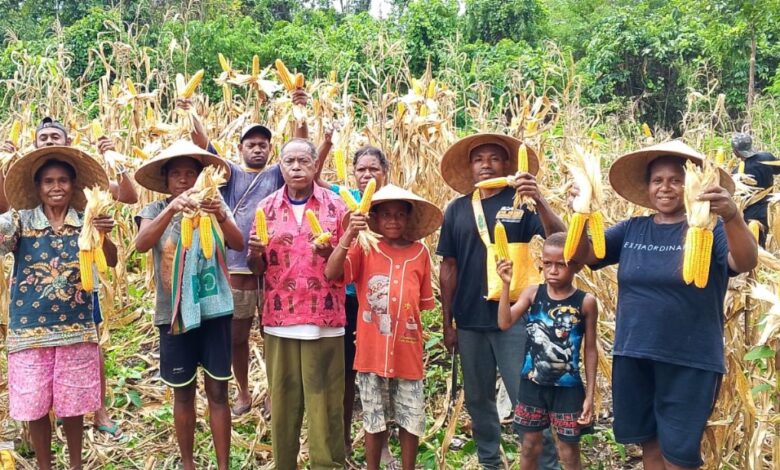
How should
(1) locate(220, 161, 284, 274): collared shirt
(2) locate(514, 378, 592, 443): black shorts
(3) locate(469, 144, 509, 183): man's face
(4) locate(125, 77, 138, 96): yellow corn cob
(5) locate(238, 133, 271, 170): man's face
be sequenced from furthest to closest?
(4) locate(125, 77, 138, 96): yellow corn cob < (5) locate(238, 133, 271, 170): man's face < (1) locate(220, 161, 284, 274): collared shirt < (3) locate(469, 144, 509, 183): man's face < (2) locate(514, 378, 592, 443): black shorts

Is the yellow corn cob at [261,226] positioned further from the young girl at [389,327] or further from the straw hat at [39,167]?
the straw hat at [39,167]

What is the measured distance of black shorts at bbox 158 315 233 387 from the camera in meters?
3.33

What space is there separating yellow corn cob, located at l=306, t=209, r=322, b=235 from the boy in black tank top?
879 mm

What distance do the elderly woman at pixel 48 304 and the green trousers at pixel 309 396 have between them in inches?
36.6

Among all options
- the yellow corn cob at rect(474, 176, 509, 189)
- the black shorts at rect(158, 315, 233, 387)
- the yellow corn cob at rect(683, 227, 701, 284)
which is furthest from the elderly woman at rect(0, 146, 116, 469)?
the yellow corn cob at rect(683, 227, 701, 284)

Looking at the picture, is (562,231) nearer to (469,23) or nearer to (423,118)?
(423,118)

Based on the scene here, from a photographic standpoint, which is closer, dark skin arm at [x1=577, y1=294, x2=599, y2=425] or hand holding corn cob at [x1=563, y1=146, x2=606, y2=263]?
hand holding corn cob at [x1=563, y1=146, x2=606, y2=263]

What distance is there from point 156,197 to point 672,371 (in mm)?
4796

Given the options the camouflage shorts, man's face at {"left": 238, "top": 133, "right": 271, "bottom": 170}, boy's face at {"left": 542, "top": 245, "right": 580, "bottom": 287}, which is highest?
man's face at {"left": 238, "top": 133, "right": 271, "bottom": 170}

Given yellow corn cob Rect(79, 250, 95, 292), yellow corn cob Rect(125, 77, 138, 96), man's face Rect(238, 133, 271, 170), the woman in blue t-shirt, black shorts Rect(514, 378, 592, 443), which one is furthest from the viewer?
yellow corn cob Rect(125, 77, 138, 96)

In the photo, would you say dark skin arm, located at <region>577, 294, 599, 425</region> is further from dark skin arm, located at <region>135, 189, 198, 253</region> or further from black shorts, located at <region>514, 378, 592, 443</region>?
dark skin arm, located at <region>135, 189, 198, 253</region>

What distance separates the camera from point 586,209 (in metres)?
2.76

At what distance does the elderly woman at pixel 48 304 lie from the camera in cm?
329

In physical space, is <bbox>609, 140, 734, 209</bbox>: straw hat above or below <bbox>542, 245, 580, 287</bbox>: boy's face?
above
